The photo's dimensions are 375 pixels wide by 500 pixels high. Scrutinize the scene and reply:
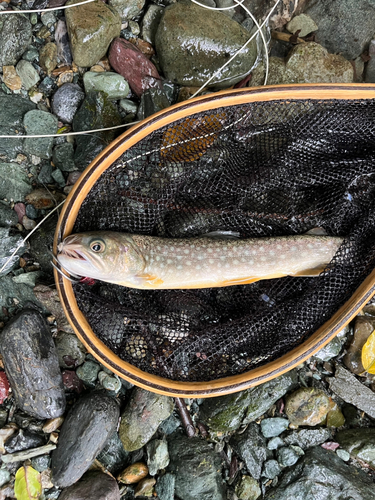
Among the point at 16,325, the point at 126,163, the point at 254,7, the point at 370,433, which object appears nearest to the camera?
the point at 126,163

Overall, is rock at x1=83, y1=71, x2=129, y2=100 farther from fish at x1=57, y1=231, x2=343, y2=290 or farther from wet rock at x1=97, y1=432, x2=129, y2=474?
wet rock at x1=97, y1=432, x2=129, y2=474

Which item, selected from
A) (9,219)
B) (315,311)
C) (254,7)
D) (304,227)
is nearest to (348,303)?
(315,311)

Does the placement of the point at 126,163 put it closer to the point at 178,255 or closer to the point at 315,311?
the point at 178,255

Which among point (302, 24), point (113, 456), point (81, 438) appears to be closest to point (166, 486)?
point (113, 456)

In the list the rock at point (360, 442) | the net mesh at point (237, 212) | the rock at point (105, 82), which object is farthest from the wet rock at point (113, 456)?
the rock at point (105, 82)

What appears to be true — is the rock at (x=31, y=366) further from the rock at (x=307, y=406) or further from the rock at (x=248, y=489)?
the rock at (x=307, y=406)

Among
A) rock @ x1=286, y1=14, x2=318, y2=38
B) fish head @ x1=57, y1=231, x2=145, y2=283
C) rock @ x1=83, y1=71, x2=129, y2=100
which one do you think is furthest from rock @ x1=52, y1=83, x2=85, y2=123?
rock @ x1=286, y1=14, x2=318, y2=38
